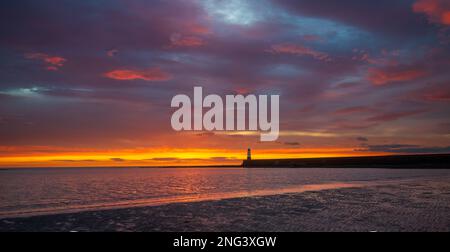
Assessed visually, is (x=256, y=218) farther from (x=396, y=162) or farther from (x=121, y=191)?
(x=396, y=162)

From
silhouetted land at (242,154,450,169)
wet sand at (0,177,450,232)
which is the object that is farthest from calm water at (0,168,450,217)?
silhouetted land at (242,154,450,169)

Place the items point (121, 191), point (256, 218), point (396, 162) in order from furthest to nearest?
point (396, 162), point (121, 191), point (256, 218)

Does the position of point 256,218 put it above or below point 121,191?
above

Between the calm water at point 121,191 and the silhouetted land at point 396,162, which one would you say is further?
the silhouetted land at point 396,162

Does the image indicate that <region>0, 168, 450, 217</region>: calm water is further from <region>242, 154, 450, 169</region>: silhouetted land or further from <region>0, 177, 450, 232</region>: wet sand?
<region>242, 154, 450, 169</region>: silhouetted land

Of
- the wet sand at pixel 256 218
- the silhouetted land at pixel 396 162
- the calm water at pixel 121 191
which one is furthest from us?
the silhouetted land at pixel 396 162

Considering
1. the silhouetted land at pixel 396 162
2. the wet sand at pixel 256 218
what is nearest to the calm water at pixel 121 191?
the wet sand at pixel 256 218

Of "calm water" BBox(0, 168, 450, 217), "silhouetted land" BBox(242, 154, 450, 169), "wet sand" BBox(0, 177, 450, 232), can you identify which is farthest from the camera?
"silhouetted land" BBox(242, 154, 450, 169)

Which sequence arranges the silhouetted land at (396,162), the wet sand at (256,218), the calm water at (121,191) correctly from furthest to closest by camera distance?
the silhouetted land at (396,162) < the calm water at (121,191) < the wet sand at (256,218)

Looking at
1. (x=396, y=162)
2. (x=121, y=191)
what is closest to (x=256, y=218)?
(x=121, y=191)

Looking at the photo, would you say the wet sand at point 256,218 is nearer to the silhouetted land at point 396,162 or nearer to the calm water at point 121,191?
the calm water at point 121,191

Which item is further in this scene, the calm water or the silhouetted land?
the silhouetted land

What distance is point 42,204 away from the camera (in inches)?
1124
